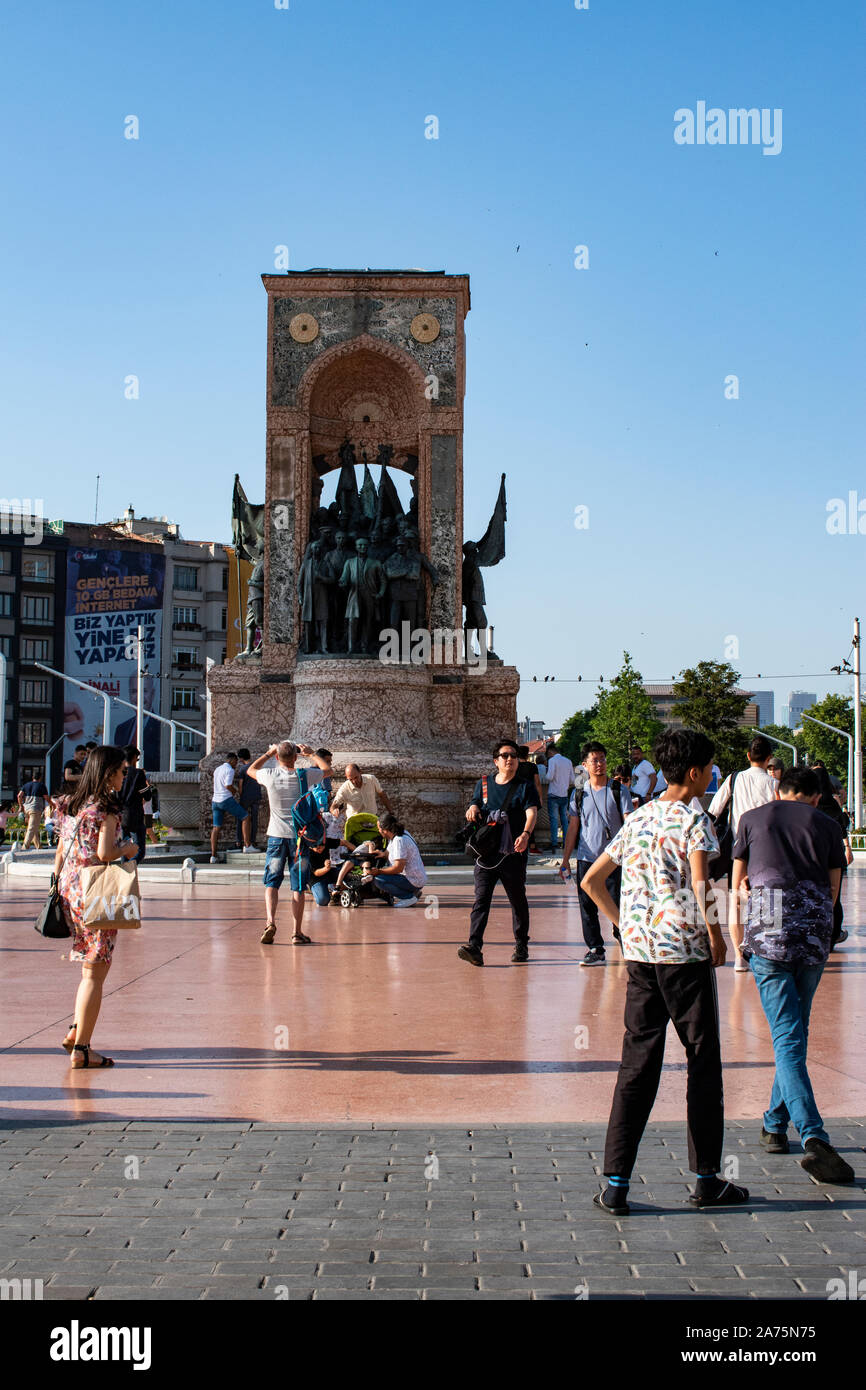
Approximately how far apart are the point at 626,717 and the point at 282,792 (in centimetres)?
5885

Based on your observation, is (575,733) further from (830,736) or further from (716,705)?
(716,705)

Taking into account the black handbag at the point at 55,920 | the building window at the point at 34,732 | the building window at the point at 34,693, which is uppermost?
the building window at the point at 34,693

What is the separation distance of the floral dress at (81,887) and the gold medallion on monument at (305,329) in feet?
62.5

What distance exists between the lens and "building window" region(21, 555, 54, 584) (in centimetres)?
8188

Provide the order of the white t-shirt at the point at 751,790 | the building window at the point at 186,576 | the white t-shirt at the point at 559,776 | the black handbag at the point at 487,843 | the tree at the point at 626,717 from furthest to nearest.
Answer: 1. the building window at the point at 186,576
2. the tree at the point at 626,717
3. the white t-shirt at the point at 559,776
4. the black handbag at the point at 487,843
5. the white t-shirt at the point at 751,790

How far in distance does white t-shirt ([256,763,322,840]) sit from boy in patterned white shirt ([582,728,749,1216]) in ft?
24.1

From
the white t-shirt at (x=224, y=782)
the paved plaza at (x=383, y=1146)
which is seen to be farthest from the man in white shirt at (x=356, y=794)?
the paved plaza at (x=383, y=1146)

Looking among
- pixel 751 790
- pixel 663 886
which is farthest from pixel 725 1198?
pixel 751 790

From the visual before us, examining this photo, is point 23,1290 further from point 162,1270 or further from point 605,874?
point 605,874

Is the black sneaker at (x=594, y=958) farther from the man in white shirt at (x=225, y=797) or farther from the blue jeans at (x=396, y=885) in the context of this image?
the man in white shirt at (x=225, y=797)

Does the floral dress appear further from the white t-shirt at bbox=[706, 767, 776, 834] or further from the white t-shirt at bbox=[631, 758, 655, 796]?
the white t-shirt at bbox=[631, 758, 655, 796]

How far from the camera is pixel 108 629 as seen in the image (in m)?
82.3

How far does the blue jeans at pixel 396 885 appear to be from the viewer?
15.9 m
